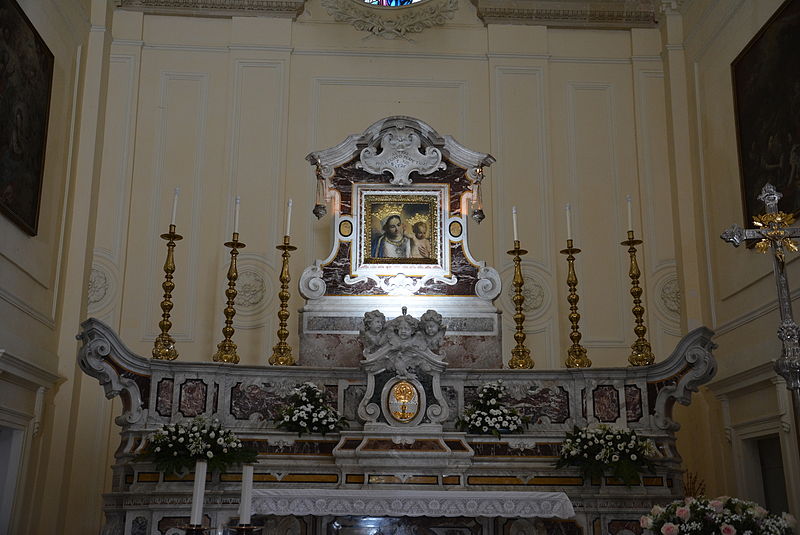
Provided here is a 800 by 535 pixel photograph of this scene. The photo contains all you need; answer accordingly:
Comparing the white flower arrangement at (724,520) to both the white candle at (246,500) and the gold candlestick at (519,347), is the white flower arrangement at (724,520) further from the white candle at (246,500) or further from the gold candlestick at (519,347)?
the gold candlestick at (519,347)

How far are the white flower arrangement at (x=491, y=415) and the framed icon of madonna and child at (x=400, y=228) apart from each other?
2046 millimetres

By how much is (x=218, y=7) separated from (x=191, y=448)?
757 cm

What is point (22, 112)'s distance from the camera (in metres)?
9.88

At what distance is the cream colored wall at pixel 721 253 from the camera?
9.77 metres

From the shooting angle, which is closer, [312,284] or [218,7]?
[312,284]

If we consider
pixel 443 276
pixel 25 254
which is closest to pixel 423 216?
pixel 443 276

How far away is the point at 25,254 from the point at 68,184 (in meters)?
1.68

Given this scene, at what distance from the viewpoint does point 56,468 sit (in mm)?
10586

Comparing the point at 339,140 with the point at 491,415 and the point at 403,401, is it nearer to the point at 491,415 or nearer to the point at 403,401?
the point at 403,401

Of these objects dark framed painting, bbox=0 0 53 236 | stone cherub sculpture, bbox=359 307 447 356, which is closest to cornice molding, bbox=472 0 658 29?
stone cherub sculpture, bbox=359 307 447 356

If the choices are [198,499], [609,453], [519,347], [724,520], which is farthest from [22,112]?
[724,520]

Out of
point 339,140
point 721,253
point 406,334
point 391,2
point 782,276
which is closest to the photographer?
point 782,276

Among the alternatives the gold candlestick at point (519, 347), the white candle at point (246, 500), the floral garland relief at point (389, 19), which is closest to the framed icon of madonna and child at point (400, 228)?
the gold candlestick at point (519, 347)

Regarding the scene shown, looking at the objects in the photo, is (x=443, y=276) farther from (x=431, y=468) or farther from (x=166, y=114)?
(x=166, y=114)
